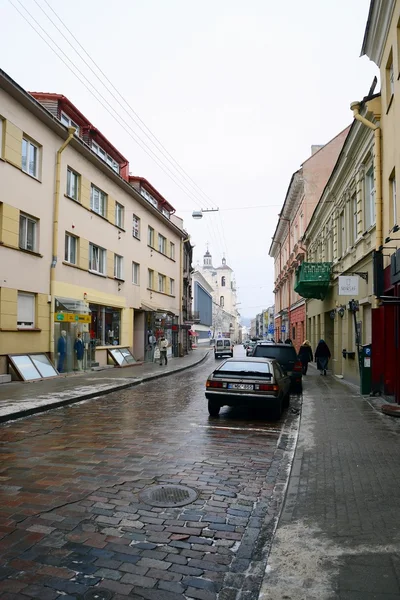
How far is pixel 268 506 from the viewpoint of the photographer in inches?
190

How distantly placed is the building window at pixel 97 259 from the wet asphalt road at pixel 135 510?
1408 centimetres

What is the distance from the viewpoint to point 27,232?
16969mm

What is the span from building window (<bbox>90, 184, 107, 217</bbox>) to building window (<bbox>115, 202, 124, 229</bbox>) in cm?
158

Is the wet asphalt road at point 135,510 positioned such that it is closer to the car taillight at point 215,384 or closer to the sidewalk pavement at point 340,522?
the sidewalk pavement at point 340,522

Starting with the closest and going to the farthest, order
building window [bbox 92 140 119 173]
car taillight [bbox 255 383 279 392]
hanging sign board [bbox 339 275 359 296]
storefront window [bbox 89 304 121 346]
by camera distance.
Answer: car taillight [bbox 255 383 279 392] → hanging sign board [bbox 339 275 359 296] → storefront window [bbox 89 304 121 346] → building window [bbox 92 140 119 173]

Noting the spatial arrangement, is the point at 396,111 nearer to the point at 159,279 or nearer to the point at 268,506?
the point at 268,506

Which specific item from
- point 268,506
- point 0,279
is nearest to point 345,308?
point 0,279

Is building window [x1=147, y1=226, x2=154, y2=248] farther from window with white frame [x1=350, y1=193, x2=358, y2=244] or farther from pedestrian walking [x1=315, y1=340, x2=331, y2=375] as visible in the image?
window with white frame [x1=350, y1=193, x2=358, y2=244]

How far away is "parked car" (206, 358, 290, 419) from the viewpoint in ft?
31.9

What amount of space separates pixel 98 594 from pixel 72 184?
19.3 metres

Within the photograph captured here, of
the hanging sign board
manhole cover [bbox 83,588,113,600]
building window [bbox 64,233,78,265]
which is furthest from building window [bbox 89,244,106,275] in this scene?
manhole cover [bbox 83,588,113,600]

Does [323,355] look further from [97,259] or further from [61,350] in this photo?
[97,259]

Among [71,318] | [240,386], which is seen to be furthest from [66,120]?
[240,386]

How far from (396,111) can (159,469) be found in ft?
31.1
